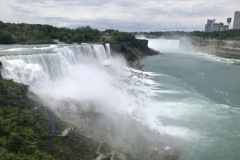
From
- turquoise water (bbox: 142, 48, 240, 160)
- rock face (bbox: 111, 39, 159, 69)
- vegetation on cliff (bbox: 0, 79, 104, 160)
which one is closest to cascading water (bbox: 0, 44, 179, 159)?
turquoise water (bbox: 142, 48, 240, 160)

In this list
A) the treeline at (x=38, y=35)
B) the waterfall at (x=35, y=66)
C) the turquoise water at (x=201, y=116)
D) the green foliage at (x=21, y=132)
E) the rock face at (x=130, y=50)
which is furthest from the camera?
the rock face at (x=130, y=50)

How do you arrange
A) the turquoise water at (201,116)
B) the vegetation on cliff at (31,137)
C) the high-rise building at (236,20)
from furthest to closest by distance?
the high-rise building at (236,20), the turquoise water at (201,116), the vegetation on cliff at (31,137)

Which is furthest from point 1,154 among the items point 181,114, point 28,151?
point 181,114

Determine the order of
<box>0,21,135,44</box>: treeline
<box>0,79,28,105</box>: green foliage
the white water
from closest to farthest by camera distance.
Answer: <box>0,79,28,105</box>: green foliage < the white water < <box>0,21,135,44</box>: treeline

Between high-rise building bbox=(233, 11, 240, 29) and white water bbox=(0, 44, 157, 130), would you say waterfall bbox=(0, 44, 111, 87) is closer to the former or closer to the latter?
white water bbox=(0, 44, 157, 130)

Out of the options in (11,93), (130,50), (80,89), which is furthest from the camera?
(130,50)

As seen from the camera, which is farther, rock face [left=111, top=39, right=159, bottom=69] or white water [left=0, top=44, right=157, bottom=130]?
rock face [left=111, top=39, right=159, bottom=69]

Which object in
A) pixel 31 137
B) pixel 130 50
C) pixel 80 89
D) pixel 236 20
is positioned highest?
pixel 31 137

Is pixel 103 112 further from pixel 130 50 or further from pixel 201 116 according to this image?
pixel 130 50

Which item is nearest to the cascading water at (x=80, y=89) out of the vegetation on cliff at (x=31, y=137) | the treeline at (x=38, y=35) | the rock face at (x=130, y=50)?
the vegetation on cliff at (x=31, y=137)

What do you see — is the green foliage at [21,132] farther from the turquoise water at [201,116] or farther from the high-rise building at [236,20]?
the high-rise building at [236,20]

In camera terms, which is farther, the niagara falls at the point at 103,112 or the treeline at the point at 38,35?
the treeline at the point at 38,35

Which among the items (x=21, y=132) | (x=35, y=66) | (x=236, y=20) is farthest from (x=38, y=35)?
(x=236, y=20)
